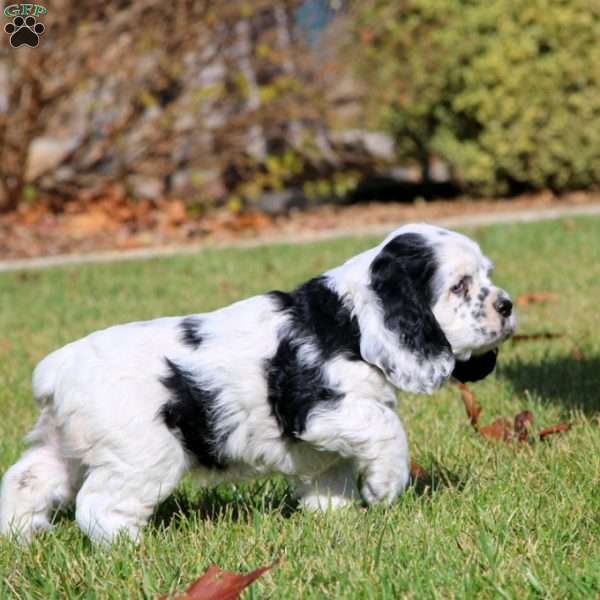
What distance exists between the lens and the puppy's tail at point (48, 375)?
3250mm

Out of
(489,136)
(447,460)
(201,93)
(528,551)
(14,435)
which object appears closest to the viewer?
(528,551)

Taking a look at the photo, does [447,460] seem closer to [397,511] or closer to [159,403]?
[397,511]

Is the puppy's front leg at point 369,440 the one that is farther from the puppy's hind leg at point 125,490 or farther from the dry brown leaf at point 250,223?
the dry brown leaf at point 250,223

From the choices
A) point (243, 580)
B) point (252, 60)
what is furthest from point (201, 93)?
point (243, 580)

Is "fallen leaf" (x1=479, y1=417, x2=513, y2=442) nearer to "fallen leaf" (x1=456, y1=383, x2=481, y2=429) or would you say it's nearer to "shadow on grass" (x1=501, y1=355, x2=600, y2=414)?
"fallen leaf" (x1=456, y1=383, x2=481, y2=429)

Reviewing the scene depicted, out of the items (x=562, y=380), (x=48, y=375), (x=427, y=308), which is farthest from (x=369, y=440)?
(x=562, y=380)

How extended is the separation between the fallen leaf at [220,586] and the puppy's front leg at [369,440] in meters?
0.65

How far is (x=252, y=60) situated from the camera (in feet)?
39.9

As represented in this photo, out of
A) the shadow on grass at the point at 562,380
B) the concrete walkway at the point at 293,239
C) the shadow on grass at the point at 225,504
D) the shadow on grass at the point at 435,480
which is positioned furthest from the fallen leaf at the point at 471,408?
the concrete walkway at the point at 293,239

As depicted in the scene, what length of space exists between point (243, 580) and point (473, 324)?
1.18m

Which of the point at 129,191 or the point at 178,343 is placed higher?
the point at 178,343

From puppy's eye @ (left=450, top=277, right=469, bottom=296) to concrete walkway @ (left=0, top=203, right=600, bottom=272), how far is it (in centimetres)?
649

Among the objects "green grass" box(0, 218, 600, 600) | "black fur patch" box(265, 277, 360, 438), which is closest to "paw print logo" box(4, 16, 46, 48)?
"green grass" box(0, 218, 600, 600)

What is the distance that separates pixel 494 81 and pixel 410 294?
993 cm
